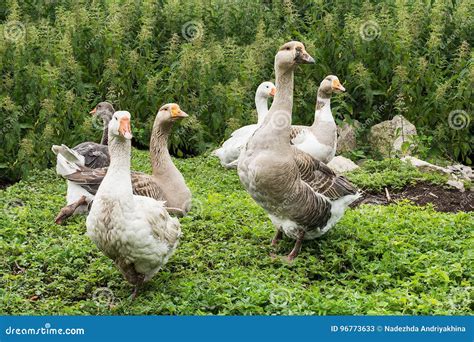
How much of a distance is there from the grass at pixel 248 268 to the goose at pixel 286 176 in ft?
1.17

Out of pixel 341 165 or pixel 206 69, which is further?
pixel 206 69

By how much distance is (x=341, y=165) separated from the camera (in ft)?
39.9

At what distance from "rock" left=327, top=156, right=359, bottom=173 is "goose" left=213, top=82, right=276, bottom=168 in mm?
1221

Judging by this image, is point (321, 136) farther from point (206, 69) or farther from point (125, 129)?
point (125, 129)

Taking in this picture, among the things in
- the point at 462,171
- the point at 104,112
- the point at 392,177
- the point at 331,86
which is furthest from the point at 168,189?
the point at 462,171

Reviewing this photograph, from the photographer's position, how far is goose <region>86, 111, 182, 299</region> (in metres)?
6.56

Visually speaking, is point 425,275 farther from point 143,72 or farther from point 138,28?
point 138,28

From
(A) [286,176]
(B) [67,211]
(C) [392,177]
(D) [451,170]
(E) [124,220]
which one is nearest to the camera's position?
(E) [124,220]

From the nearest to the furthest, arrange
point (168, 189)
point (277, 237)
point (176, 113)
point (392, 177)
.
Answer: point (277, 237) < point (168, 189) < point (176, 113) < point (392, 177)

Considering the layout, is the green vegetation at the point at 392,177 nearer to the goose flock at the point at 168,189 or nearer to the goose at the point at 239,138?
the goose at the point at 239,138

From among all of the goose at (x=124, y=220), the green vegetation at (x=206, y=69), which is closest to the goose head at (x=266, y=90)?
the green vegetation at (x=206, y=69)

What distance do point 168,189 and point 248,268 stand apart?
135 centimetres

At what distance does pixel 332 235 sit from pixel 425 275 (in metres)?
1.41

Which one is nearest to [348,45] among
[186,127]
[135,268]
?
[186,127]
